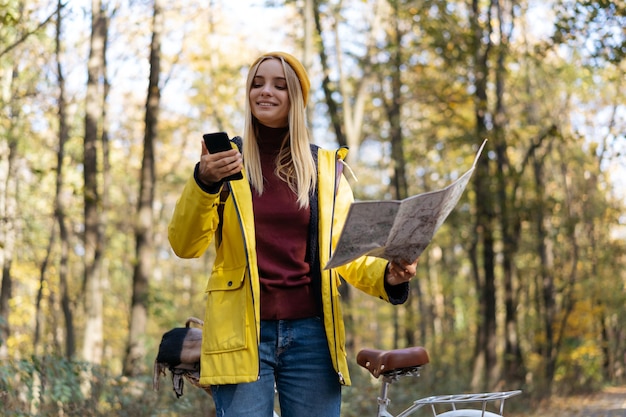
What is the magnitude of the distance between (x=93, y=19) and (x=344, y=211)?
1067cm

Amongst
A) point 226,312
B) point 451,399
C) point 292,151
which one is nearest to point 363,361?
point 451,399

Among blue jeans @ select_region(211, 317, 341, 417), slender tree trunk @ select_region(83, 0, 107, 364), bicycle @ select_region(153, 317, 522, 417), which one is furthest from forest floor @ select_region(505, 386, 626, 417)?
blue jeans @ select_region(211, 317, 341, 417)

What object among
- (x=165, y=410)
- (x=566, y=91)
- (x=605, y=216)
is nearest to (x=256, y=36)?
(x=566, y=91)

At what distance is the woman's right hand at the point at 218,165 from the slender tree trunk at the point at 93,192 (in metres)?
9.35

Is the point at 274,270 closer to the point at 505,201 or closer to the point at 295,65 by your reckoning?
the point at 295,65

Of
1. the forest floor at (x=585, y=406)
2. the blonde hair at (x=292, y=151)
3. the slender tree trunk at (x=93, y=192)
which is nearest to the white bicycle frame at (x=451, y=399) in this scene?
the blonde hair at (x=292, y=151)

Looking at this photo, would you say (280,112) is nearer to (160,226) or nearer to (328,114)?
(328,114)

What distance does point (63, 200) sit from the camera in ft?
46.1

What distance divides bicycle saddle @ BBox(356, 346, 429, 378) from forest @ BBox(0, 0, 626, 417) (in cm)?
313

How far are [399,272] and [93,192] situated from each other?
9718 mm

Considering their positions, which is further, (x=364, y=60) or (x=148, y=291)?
(x=364, y=60)

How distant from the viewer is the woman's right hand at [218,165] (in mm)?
2895

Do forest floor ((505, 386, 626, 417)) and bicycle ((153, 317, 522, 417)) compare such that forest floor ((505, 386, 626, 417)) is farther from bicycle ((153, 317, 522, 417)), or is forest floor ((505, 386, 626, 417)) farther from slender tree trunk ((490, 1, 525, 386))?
bicycle ((153, 317, 522, 417))

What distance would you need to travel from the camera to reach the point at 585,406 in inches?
607
